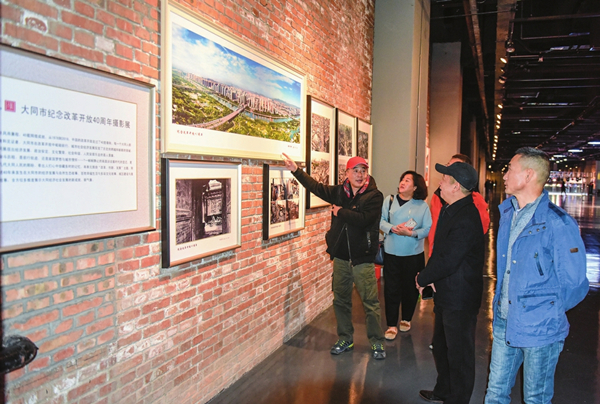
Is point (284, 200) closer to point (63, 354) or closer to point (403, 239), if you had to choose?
point (403, 239)

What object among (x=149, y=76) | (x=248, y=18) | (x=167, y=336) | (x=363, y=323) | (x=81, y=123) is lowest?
(x=363, y=323)

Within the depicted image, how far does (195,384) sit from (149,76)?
2.15 meters

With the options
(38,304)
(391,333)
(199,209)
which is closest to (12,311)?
(38,304)

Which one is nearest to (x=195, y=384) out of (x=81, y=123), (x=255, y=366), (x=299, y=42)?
(x=255, y=366)

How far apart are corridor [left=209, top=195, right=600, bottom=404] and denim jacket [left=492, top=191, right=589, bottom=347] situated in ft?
4.36

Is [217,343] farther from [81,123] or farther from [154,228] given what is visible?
[81,123]

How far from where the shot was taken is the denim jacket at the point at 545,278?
231 centimetres

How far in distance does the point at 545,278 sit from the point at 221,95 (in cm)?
249

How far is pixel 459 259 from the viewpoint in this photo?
2820 millimetres

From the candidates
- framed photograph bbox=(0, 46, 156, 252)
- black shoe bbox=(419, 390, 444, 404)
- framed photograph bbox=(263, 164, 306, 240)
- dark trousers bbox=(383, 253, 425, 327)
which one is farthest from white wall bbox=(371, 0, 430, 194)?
framed photograph bbox=(0, 46, 156, 252)

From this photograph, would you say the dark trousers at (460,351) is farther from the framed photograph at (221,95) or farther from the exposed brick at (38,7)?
the exposed brick at (38,7)

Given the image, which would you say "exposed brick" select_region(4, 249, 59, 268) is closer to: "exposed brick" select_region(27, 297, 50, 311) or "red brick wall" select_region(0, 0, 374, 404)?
"red brick wall" select_region(0, 0, 374, 404)

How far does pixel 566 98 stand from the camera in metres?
A: 17.3

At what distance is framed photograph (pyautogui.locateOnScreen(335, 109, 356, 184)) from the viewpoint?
5.77 metres
